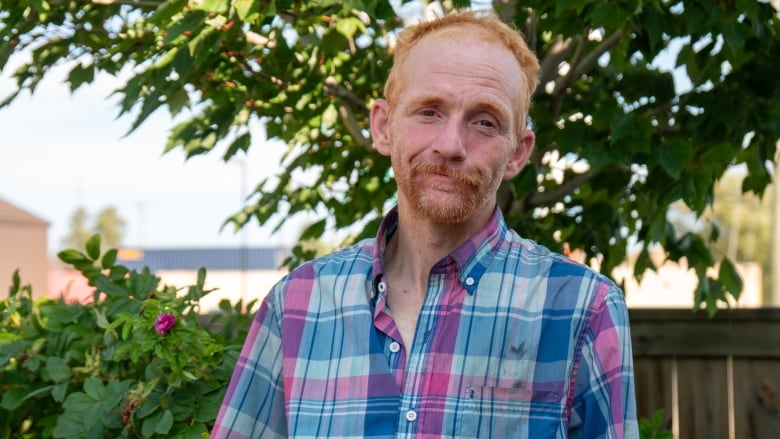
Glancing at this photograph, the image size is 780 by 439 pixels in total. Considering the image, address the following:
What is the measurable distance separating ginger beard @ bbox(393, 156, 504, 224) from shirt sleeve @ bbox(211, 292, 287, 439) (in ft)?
1.01

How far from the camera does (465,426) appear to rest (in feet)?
4.88

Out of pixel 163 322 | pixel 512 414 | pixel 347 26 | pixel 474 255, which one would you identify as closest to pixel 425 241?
pixel 474 255

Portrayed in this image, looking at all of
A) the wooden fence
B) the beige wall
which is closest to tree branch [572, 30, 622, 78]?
the wooden fence

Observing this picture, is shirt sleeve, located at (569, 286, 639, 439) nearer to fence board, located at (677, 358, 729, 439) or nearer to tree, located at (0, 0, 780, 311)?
tree, located at (0, 0, 780, 311)

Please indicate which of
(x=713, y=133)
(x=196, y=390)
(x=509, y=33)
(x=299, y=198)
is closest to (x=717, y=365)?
(x=713, y=133)

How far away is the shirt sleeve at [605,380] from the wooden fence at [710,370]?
2675 millimetres

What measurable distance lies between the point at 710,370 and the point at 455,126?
9.64 feet

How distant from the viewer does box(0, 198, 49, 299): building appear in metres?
14.8

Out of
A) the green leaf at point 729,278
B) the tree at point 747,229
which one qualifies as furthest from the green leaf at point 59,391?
the tree at point 747,229

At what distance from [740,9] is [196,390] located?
1697 mm

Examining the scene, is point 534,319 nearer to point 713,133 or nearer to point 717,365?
point 713,133

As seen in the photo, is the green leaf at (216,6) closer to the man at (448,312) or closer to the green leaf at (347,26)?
the green leaf at (347,26)

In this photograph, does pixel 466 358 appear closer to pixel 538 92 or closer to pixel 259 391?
pixel 259 391

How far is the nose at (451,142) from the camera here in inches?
60.6
